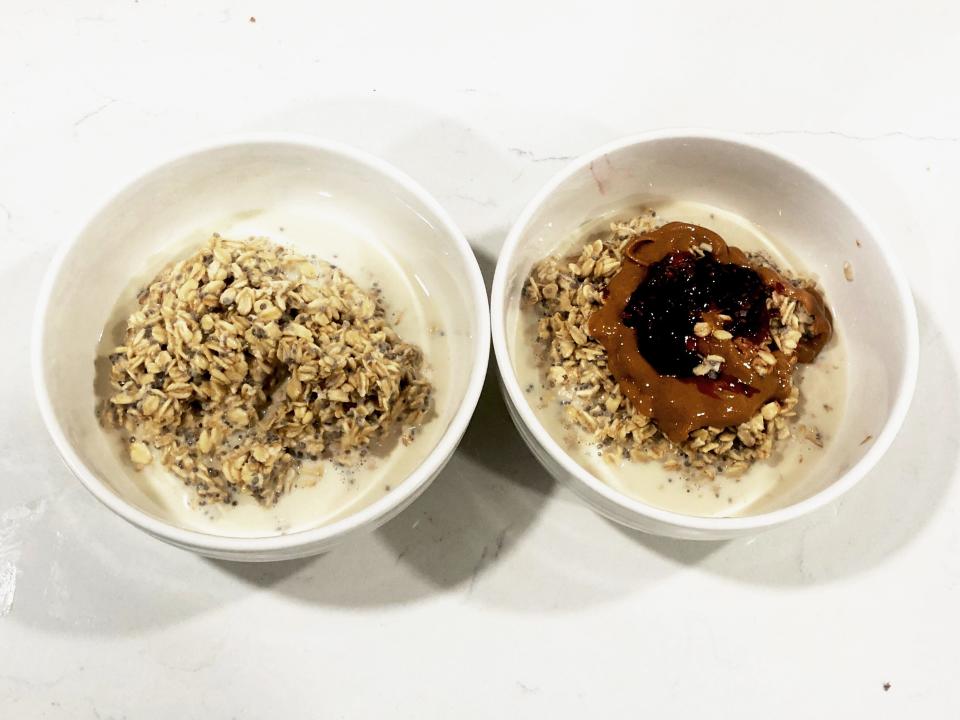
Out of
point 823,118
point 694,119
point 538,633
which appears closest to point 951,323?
point 823,118

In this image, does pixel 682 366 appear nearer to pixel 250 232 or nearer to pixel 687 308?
pixel 687 308

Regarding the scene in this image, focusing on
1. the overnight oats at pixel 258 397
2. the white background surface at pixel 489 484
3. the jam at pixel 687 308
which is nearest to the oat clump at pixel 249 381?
the overnight oats at pixel 258 397

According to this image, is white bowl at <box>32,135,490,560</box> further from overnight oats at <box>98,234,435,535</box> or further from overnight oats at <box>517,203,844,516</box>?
A: overnight oats at <box>517,203,844,516</box>

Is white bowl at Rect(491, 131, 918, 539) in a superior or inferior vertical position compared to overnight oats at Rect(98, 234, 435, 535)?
superior

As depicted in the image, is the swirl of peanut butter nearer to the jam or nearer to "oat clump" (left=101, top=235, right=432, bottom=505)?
the jam

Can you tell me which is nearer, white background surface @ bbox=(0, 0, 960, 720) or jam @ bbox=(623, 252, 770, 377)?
jam @ bbox=(623, 252, 770, 377)

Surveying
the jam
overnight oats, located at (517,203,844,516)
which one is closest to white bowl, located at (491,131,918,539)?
overnight oats, located at (517,203,844,516)

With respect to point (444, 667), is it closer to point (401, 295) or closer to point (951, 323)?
point (401, 295)
